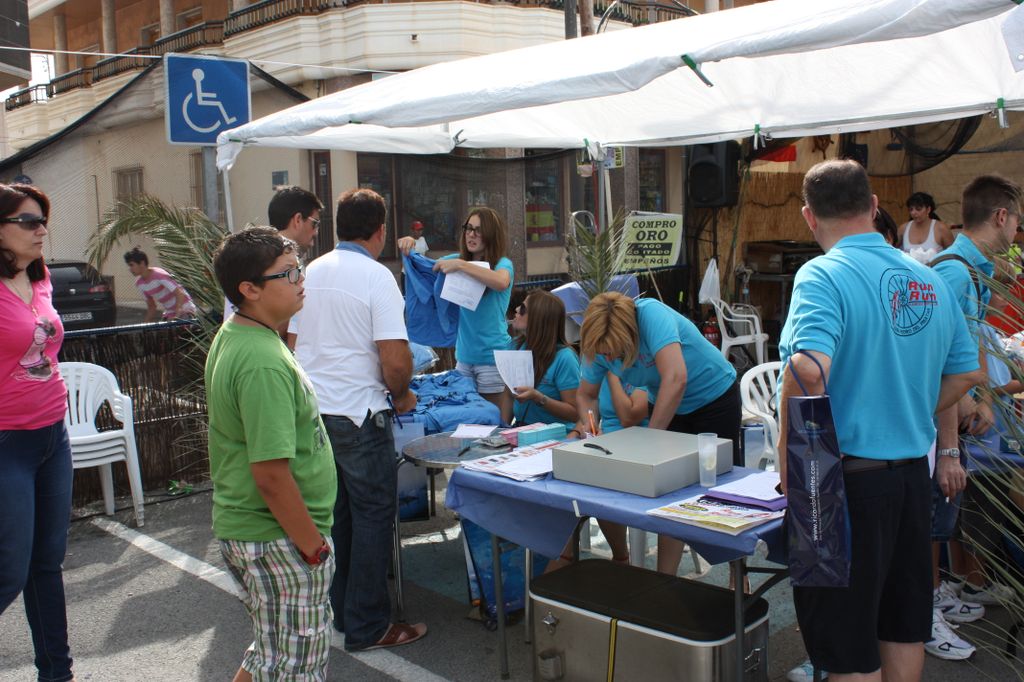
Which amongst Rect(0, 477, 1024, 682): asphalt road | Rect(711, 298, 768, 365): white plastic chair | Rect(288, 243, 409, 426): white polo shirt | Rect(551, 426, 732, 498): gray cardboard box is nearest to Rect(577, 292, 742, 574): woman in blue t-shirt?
Rect(551, 426, 732, 498): gray cardboard box

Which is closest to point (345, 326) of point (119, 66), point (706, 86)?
point (706, 86)

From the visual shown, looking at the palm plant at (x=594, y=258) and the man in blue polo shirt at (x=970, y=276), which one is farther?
the palm plant at (x=594, y=258)

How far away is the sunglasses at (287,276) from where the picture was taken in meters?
2.50

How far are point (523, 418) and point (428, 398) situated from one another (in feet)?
1.99

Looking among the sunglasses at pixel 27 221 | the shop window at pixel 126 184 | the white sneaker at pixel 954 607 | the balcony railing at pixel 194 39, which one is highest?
the balcony railing at pixel 194 39

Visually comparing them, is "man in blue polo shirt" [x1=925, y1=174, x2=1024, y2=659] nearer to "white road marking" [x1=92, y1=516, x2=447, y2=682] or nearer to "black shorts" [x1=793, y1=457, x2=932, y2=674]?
"black shorts" [x1=793, y1=457, x2=932, y2=674]

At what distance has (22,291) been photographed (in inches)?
126

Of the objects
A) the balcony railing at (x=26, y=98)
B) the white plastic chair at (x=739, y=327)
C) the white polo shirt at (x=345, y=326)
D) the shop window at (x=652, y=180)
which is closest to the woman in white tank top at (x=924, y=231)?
the white plastic chair at (x=739, y=327)

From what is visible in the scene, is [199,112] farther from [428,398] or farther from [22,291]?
[22,291]

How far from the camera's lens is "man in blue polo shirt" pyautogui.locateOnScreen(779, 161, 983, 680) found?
2.44 m

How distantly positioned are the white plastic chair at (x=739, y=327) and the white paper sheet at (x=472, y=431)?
5749 millimetres

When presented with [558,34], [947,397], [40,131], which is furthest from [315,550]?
[40,131]

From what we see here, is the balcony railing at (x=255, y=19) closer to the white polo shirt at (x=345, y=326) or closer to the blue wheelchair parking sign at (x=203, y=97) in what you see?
the blue wheelchair parking sign at (x=203, y=97)

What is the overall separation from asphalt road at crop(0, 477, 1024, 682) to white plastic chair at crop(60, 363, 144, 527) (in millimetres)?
304
